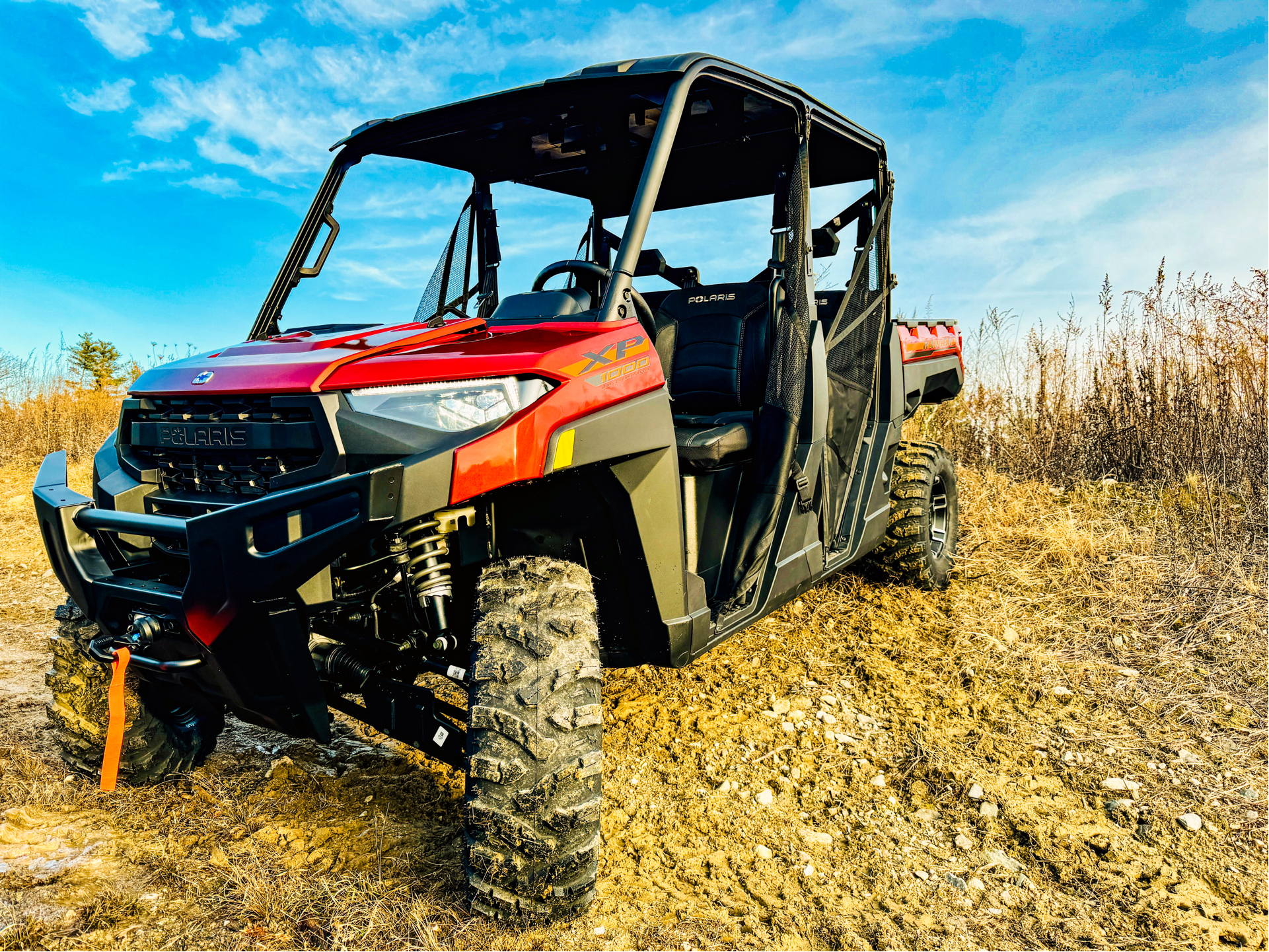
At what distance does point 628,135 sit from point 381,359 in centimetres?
165

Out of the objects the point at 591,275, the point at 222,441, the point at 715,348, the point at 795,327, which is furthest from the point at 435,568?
the point at 715,348

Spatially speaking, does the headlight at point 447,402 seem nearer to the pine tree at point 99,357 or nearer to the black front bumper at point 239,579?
the black front bumper at point 239,579

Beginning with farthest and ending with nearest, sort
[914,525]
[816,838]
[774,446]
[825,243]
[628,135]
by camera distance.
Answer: [914,525] < [825,243] < [628,135] < [774,446] < [816,838]

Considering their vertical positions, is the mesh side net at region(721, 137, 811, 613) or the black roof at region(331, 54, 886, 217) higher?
the black roof at region(331, 54, 886, 217)

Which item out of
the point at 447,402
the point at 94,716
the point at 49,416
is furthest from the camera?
the point at 49,416

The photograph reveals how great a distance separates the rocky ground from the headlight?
134cm

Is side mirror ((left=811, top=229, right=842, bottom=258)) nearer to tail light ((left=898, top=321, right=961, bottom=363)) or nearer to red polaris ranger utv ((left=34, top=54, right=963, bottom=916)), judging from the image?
red polaris ranger utv ((left=34, top=54, right=963, bottom=916))

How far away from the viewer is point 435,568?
2.35 metres

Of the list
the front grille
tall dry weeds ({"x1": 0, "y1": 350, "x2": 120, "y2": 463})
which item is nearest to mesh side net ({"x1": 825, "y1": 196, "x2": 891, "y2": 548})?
the front grille

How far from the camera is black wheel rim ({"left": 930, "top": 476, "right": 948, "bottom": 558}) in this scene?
551 cm

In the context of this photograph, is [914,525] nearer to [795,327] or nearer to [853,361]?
[853,361]

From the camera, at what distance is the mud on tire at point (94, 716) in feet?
10.0

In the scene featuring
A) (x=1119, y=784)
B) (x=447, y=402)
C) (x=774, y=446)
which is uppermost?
(x=447, y=402)

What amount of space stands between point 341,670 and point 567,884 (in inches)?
36.0
